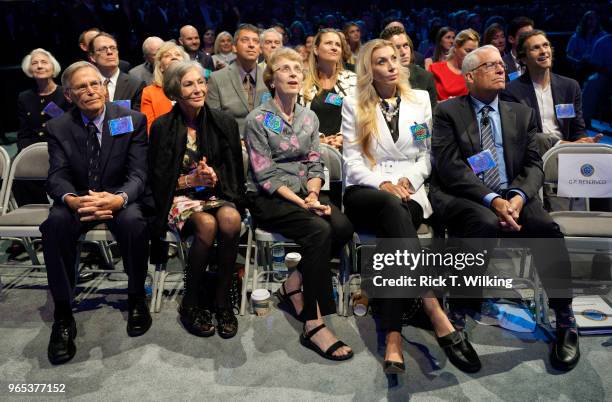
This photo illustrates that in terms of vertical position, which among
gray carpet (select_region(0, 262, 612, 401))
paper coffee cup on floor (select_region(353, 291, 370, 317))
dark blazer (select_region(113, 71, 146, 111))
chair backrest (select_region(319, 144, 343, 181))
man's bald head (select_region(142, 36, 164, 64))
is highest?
man's bald head (select_region(142, 36, 164, 64))

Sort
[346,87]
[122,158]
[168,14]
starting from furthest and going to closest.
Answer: [168,14] → [346,87] → [122,158]

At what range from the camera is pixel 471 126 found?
299 centimetres

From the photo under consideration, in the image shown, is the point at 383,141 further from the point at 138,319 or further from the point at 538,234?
the point at 138,319

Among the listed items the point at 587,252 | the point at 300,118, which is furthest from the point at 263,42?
the point at 587,252

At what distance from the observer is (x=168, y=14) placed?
29.7 feet

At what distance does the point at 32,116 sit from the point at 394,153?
3.04 meters

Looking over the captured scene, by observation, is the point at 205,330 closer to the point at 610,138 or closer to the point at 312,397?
the point at 312,397

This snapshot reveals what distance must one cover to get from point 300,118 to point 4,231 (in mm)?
1952

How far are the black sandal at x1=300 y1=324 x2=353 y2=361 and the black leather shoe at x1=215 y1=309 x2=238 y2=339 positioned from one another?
0.39 m

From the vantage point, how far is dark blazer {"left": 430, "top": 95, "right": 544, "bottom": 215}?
2967 mm

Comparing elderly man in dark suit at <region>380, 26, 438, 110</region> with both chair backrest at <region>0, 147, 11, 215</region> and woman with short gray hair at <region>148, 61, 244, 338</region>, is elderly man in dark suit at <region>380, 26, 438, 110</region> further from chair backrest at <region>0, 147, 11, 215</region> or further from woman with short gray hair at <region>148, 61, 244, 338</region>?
chair backrest at <region>0, 147, 11, 215</region>

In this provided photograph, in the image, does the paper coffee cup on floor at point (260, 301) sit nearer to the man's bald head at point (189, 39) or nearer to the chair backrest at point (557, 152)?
the chair backrest at point (557, 152)

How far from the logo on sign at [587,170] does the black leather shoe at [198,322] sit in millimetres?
2348

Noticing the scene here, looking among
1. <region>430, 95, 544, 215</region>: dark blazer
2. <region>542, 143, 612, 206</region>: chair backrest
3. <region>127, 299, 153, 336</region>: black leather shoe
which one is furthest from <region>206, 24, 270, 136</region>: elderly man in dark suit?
<region>542, 143, 612, 206</region>: chair backrest
